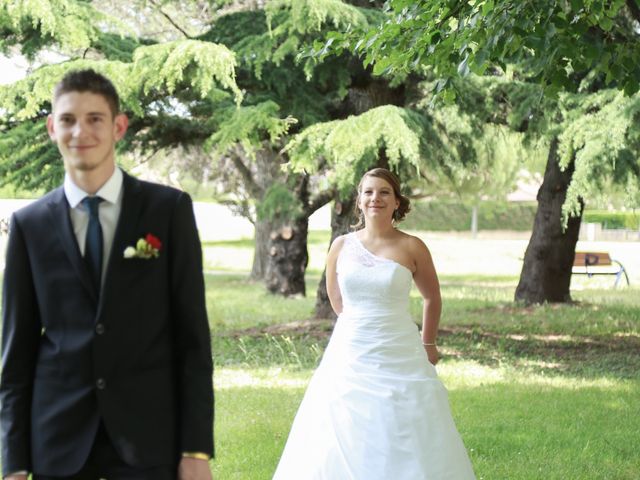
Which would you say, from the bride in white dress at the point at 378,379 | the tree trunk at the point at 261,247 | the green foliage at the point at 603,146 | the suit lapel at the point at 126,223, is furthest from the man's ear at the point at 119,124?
the tree trunk at the point at 261,247

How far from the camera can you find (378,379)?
20.6 ft

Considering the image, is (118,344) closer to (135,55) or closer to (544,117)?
(135,55)

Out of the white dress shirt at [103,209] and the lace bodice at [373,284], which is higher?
the white dress shirt at [103,209]

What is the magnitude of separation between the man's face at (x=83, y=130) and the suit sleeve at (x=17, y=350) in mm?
255

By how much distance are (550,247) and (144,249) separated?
1741 cm

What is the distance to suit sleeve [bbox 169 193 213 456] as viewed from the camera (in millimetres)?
2869

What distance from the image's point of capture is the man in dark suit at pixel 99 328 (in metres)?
2.82

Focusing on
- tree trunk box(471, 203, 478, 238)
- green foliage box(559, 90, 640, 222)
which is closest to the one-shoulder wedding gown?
green foliage box(559, 90, 640, 222)

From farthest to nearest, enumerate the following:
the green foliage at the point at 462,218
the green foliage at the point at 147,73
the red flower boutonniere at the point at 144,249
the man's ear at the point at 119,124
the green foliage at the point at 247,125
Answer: the green foliage at the point at 462,218
the green foliage at the point at 247,125
the green foliage at the point at 147,73
the man's ear at the point at 119,124
the red flower boutonniere at the point at 144,249

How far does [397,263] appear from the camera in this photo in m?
6.65

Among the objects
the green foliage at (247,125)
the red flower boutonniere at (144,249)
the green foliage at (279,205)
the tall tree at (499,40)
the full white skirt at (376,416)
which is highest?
the tall tree at (499,40)

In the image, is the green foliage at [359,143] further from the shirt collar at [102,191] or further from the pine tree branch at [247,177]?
the pine tree branch at [247,177]

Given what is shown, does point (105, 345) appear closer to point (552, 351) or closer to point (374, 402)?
point (374, 402)

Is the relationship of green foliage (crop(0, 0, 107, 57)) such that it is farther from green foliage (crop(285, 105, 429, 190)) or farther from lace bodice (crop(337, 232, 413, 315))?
lace bodice (crop(337, 232, 413, 315))
